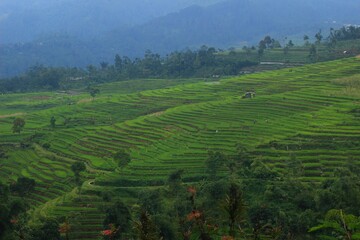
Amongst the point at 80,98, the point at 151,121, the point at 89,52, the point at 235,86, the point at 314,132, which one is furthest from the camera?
the point at 89,52

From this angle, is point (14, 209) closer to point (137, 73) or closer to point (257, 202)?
point (257, 202)

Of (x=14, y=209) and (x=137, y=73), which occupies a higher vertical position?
(x=137, y=73)

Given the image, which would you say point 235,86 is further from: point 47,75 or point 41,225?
point 47,75

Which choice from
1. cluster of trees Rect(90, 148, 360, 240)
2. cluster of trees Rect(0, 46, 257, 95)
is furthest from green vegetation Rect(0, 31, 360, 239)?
cluster of trees Rect(0, 46, 257, 95)

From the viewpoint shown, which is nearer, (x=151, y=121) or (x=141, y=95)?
(x=151, y=121)

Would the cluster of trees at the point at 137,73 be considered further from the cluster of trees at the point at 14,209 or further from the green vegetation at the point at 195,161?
the cluster of trees at the point at 14,209

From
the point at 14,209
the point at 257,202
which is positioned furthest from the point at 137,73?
the point at 257,202

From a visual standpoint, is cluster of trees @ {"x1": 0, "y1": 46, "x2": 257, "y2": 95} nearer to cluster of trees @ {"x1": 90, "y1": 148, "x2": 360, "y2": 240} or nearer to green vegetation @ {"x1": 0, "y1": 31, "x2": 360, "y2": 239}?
green vegetation @ {"x1": 0, "y1": 31, "x2": 360, "y2": 239}

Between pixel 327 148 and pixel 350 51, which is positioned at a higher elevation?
pixel 350 51

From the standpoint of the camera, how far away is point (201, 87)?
2419 inches

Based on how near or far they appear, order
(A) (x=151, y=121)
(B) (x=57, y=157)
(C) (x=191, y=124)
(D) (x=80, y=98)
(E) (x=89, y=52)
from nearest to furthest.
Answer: (B) (x=57, y=157) → (C) (x=191, y=124) → (A) (x=151, y=121) → (D) (x=80, y=98) → (E) (x=89, y=52)

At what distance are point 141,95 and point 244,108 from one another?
1949cm

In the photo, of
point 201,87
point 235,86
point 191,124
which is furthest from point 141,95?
point 191,124

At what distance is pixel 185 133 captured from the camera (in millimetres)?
41188
